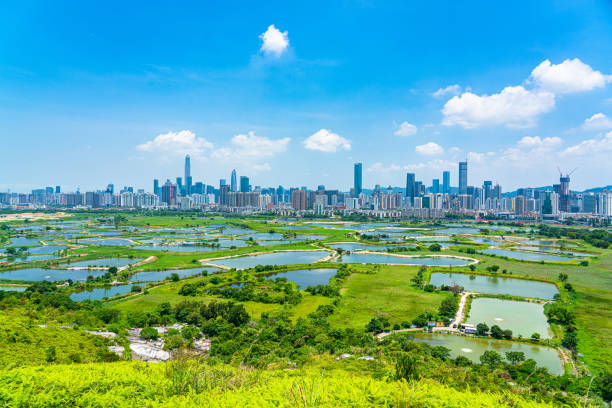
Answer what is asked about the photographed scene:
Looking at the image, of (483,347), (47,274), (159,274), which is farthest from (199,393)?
(47,274)

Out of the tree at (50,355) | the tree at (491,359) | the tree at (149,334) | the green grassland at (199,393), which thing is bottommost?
the tree at (491,359)

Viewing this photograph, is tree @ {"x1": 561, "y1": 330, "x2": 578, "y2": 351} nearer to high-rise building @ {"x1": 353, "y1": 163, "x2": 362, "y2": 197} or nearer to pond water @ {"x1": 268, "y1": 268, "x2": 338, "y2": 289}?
pond water @ {"x1": 268, "y1": 268, "x2": 338, "y2": 289}

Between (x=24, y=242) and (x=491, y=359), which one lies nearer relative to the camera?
(x=491, y=359)

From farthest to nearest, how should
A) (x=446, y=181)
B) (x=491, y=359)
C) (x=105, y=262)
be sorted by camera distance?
(x=446, y=181) → (x=105, y=262) → (x=491, y=359)

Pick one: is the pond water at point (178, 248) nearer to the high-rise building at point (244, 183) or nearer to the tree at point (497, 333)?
the tree at point (497, 333)

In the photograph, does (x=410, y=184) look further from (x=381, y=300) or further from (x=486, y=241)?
(x=381, y=300)

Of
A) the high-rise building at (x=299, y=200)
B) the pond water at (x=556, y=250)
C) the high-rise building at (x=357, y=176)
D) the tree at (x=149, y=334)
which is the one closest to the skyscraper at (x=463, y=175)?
the high-rise building at (x=357, y=176)

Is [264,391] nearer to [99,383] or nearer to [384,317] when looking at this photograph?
[99,383]
